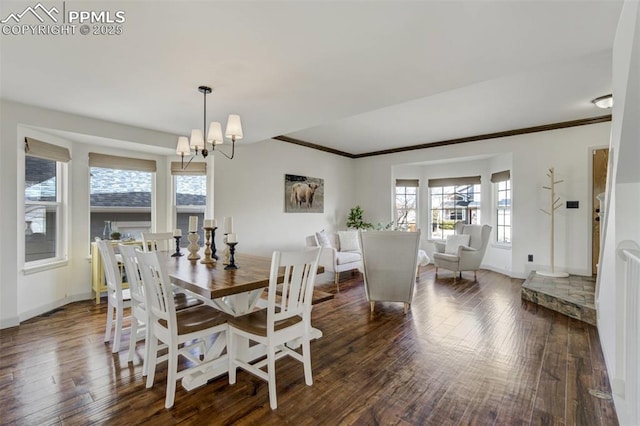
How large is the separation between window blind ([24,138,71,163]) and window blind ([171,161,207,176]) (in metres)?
1.30

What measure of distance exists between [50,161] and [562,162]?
752cm

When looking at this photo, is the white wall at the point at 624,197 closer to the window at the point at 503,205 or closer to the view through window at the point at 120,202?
the window at the point at 503,205

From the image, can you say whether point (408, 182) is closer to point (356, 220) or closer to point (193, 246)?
point (356, 220)

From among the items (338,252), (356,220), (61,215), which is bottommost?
(338,252)

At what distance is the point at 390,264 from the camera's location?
3707 millimetres

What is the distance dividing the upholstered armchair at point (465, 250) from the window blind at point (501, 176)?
3.52 feet

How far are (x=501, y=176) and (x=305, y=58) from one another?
17.1ft

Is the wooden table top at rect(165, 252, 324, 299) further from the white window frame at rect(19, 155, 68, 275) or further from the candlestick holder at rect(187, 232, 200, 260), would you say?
the white window frame at rect(19, 155, 68, 275)

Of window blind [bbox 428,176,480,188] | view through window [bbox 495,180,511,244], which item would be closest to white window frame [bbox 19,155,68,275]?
window blind [bbox 428,176,480,188]

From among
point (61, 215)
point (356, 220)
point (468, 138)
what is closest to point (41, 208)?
point (61, 215)

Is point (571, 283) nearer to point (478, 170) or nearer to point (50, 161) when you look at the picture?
point (478, 170)

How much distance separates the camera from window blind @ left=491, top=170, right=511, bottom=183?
19.1ft

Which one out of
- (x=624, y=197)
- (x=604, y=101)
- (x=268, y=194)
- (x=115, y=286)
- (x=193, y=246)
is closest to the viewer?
(x=624, y=197)

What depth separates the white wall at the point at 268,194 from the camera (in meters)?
5.09
